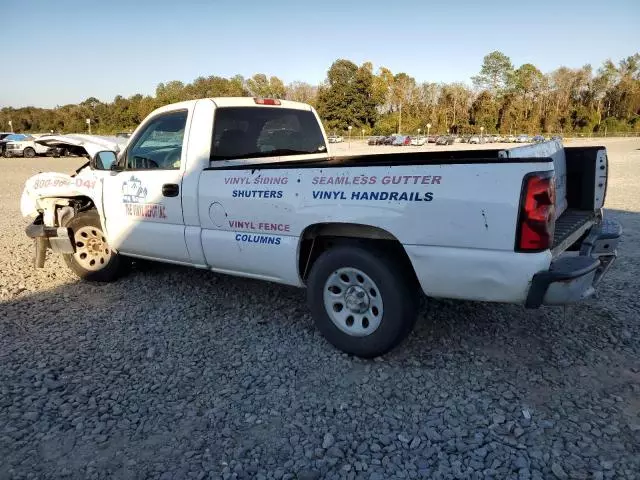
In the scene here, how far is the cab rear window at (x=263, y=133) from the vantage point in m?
4.56

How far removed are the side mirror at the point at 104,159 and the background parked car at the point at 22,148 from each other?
99.6 feet

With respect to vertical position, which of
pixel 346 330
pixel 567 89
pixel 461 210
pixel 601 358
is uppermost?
pixel 567 89

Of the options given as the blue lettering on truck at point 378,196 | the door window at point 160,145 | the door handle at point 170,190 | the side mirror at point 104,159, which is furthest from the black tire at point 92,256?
the blue lettering on truck at point 378,196

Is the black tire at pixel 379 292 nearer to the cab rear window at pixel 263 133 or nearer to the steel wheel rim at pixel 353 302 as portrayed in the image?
the steel wheel rim at pixel 353 302

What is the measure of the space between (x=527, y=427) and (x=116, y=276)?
15.0ft

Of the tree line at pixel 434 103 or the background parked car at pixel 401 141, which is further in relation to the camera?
the tree line at pixel 434 103

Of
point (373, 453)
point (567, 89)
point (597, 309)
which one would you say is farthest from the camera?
point (567, 89)

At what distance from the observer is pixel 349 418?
9.86ft

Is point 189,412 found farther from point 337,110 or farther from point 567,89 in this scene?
point 567,89

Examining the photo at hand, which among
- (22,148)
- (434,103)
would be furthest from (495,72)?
(22,148)

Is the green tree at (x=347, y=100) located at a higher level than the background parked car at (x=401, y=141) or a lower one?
higher

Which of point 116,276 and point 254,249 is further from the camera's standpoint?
point 116,276

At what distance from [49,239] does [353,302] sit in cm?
392

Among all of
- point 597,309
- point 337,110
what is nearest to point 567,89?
point 337,110
